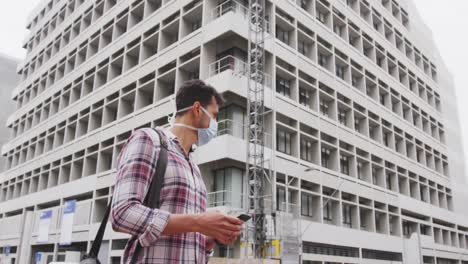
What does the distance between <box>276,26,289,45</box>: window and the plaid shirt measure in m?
31.8

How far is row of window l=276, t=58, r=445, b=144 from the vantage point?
107 feet

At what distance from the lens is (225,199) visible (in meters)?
25.7

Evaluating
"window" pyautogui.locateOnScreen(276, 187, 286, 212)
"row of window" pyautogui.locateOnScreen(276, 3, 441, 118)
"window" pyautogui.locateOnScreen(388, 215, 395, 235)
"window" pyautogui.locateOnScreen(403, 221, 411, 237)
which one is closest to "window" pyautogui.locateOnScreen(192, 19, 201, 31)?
"row of window" pyautogui.locateOnScreen(276, 3, 441, 118)

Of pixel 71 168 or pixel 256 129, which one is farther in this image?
pixel 71 168

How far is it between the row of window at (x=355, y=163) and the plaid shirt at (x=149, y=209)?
88.3 ft

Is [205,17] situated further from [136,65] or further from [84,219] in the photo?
[84,219]

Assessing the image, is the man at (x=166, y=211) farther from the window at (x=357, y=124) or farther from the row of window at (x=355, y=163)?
the window at (x=357, y=124)

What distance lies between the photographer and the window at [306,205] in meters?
31.2

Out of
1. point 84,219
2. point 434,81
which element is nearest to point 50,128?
point 84,219

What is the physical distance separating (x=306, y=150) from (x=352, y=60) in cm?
1198

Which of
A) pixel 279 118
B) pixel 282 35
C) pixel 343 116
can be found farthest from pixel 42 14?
pixel 343 116

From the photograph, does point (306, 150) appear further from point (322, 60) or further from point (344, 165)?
point (322, 60)

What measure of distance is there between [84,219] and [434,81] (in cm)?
4371

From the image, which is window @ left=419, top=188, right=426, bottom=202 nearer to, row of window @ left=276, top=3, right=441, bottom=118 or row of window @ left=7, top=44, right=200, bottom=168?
row of window @ left=276, top=3, right=441, bottom=118
